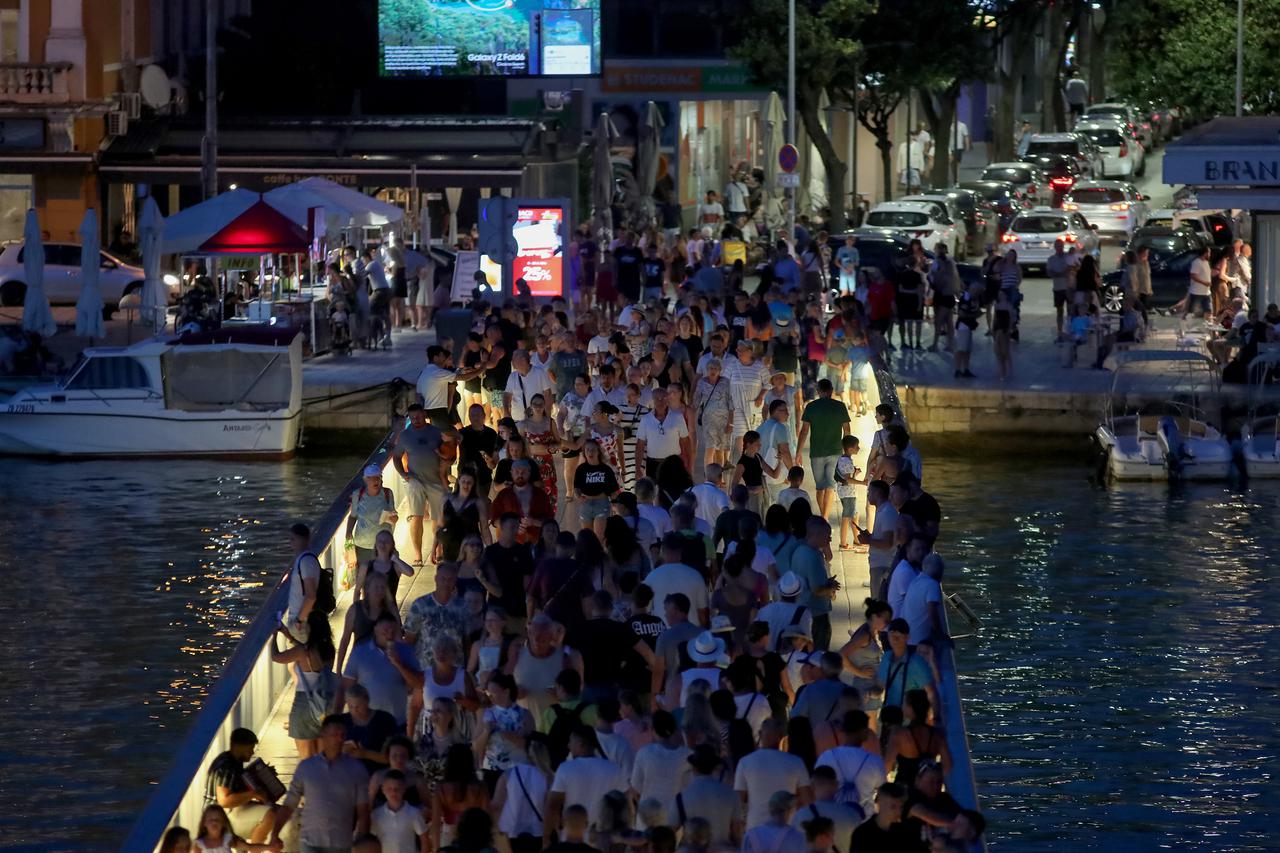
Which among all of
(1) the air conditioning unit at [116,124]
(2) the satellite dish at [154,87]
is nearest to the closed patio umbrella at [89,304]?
(1) the air conditioning unit at [116,124]

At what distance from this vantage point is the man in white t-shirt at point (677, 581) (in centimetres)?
1455

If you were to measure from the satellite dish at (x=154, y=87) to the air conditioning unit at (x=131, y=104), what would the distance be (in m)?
0.15

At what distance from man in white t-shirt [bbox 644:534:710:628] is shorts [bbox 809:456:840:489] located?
583cm

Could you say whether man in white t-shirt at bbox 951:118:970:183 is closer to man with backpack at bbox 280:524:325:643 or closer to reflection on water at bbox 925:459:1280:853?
reflection on water at bbox 925:459:1280:853

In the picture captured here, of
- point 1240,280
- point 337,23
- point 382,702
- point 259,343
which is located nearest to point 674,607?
point 382,702

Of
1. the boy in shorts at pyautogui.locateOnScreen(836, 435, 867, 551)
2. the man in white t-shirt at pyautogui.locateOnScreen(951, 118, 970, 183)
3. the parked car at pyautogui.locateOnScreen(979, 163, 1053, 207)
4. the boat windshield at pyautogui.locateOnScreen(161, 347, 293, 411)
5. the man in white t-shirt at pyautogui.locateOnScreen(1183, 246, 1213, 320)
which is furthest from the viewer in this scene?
the man in white t-shirt at pyautogui.locateOnScreen(951, 118, 970, 183)

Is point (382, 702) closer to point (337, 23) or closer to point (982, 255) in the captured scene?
point (982, 255)

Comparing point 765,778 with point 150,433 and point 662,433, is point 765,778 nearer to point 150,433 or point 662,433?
point 662,433

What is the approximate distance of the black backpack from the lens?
40.4 ft

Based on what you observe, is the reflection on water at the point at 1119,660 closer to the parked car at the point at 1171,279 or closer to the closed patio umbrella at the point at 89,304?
the parked car at the point at 1171,279

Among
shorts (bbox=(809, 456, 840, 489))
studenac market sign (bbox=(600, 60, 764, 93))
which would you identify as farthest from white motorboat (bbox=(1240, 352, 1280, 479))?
studenac market sign (bbox=(600, 60, 764, 93))

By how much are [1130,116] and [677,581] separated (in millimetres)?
70290

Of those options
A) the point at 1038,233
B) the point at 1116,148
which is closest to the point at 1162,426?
the point at 1038,233

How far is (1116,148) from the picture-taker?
228 feet
